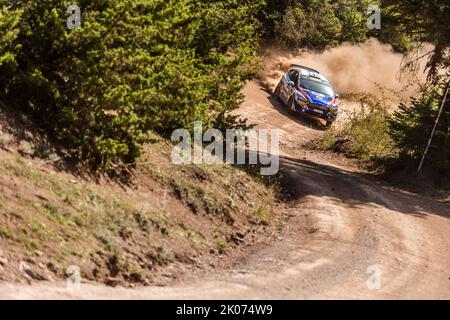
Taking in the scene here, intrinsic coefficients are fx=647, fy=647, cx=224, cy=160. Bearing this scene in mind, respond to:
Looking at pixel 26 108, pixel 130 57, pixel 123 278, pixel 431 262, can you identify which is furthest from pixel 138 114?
pixel 431 262

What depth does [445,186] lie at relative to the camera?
68.8 feet

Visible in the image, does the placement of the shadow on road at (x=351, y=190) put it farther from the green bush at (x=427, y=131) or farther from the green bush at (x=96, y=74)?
the green bush at (x=96, y=74)

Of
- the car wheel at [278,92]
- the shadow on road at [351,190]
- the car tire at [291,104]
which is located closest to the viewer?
the shadow on road at [351,190]

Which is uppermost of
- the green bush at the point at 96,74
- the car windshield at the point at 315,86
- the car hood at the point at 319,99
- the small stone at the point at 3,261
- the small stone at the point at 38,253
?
the green bush at the point at 96,74

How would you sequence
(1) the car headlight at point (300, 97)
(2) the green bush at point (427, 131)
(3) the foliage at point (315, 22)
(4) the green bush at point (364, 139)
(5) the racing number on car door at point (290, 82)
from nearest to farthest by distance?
1. (2) the green bush at point (427, 131)
2. (4) the green bush at point (364, 139)
3. (1) the car headlight at point (300, 97)
4. (5) the racing number on car door at point (290, 82)
5. (3) the foliage at point (315, 22)

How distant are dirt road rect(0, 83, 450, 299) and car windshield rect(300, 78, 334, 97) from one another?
33.7 feet

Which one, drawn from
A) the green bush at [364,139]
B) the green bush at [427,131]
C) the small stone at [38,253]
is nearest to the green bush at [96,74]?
the small stone at [38,253]

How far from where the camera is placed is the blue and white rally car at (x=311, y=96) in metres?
30.8

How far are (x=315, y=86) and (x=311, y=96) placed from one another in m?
0.65

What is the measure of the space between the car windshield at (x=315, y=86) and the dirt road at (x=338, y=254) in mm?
10259

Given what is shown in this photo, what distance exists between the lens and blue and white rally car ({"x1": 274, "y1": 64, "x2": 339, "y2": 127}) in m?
30.8

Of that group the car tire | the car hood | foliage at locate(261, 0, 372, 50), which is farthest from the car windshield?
foliage at locate(261, 0, 372, 50)

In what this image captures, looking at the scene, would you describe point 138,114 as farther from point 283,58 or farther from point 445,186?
point 283,58

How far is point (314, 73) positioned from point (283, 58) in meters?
7.61
